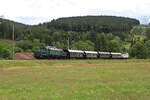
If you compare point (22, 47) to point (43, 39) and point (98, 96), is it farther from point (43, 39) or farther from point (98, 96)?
point (98, 96)

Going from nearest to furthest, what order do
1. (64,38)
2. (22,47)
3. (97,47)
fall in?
(22,47) < (97,47) < (64,38)

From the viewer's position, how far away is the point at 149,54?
137 metres

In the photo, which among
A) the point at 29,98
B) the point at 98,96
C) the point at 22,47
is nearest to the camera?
the point at 29,98

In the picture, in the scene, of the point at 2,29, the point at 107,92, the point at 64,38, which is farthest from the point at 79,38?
the point at 107,92

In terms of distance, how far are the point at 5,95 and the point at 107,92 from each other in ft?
19.5

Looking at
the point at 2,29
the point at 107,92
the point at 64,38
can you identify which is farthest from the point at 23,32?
the point at 107,92

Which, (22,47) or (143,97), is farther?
(22,47)

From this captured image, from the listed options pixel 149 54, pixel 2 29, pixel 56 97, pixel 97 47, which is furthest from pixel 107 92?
pixel 2 29

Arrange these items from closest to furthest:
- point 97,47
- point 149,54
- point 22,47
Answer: point 149,54
point 22,47
point 97,47

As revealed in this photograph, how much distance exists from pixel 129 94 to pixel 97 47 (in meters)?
145

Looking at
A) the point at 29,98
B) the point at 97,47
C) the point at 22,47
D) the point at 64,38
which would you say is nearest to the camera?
the point at 29,98

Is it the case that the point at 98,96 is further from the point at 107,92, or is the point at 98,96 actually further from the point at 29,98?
the point at 29,98

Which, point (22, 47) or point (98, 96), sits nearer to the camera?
point (98, 96)

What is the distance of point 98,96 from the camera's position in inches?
815
